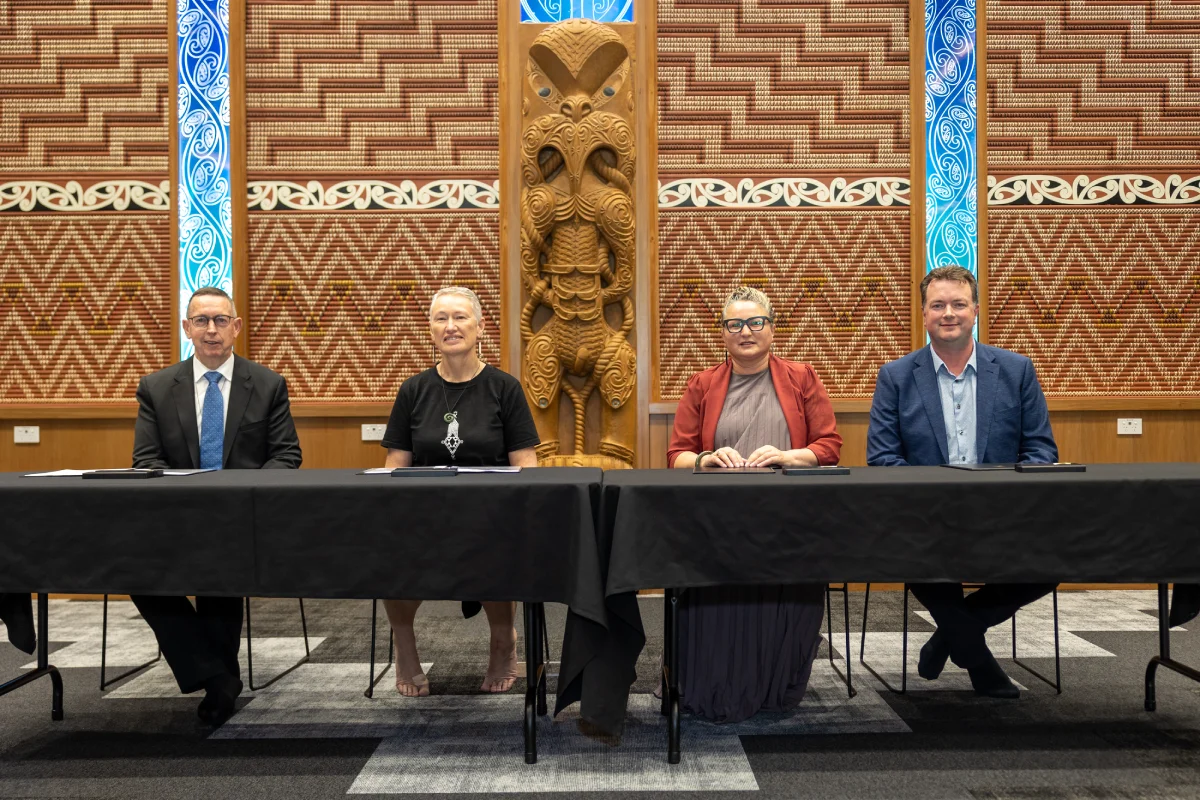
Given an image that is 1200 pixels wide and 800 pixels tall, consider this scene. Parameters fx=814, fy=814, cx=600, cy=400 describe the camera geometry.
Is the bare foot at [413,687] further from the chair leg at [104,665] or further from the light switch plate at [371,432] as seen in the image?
the light switch plate at [371,432]

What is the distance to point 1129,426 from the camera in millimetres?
4441

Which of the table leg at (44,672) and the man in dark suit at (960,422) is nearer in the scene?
the table leg at (44,672)

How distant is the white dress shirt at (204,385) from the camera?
283cm

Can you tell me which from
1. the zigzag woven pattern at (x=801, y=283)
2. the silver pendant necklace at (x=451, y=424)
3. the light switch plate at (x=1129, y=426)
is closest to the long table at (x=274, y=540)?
the silver pendant necklace at (x=451, y=424)

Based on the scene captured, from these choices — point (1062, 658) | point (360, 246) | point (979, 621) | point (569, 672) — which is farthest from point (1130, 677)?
point (360, 246)

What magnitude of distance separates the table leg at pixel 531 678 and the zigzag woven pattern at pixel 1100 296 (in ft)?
10.8

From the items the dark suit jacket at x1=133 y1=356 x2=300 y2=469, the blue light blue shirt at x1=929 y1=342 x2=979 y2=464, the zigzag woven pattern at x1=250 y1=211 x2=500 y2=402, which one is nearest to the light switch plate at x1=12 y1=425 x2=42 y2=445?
the zigzag woven pattern at x1=250 y1=211 x2=500 y2=402

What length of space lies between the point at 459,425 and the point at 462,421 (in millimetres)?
17

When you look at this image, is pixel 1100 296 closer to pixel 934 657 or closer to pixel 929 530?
pixel 934 657

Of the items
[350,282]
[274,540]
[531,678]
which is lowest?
[531,678]

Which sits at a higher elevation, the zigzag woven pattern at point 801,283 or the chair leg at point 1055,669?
the zigzag woven pattern at point 801,283

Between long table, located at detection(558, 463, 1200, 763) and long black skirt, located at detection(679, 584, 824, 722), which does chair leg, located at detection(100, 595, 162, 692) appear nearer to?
long black skirt, located at detection(679, 584, 824, 722)

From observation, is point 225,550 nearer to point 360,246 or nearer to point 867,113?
point 360,246

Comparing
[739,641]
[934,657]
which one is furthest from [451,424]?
[934,657]
